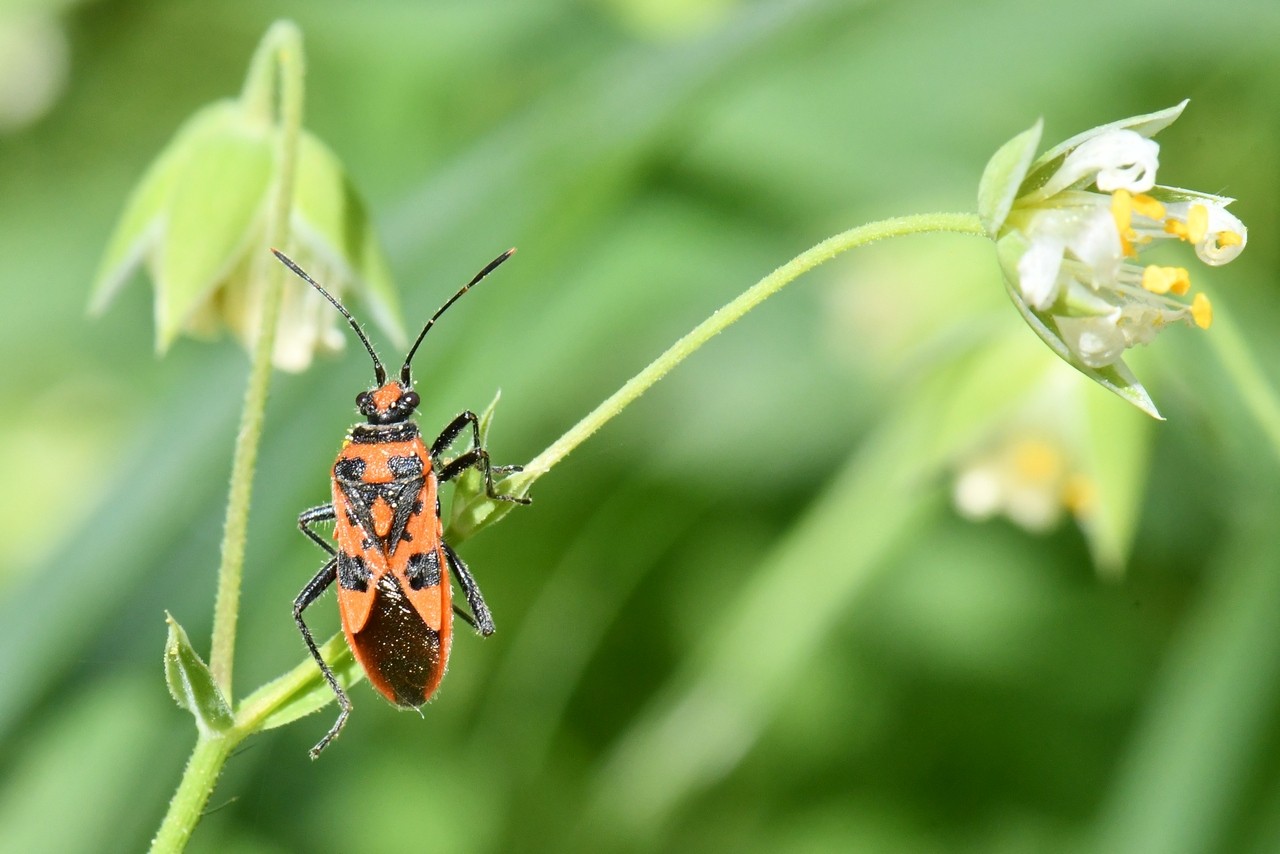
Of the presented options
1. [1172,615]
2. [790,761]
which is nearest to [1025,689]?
[1172,615]

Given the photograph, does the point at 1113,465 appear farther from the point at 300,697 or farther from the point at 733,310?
the point at 300,697

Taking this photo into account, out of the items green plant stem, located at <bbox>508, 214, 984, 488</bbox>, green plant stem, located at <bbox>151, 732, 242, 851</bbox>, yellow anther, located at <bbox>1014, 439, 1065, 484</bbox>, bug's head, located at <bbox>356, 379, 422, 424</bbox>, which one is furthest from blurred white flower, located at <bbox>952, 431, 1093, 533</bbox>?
green plant stem, located at <bbox>151, 732, 242, 851</bbox>

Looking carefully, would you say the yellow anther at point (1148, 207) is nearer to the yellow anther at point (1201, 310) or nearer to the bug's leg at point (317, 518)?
the yellow anther at point (1201, 310)

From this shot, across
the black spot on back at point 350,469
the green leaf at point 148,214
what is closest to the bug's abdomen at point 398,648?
the black spot on back at point 350,469

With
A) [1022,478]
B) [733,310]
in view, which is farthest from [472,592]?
[1022,478]

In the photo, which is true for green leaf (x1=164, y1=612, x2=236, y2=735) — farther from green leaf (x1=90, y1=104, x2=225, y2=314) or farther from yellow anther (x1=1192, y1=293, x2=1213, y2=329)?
yellow anther (x1=1192, y1=293, x2=1213, y2=329)

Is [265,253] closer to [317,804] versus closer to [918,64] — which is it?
[317,804]

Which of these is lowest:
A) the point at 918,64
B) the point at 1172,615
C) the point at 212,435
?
the point at 212,435
